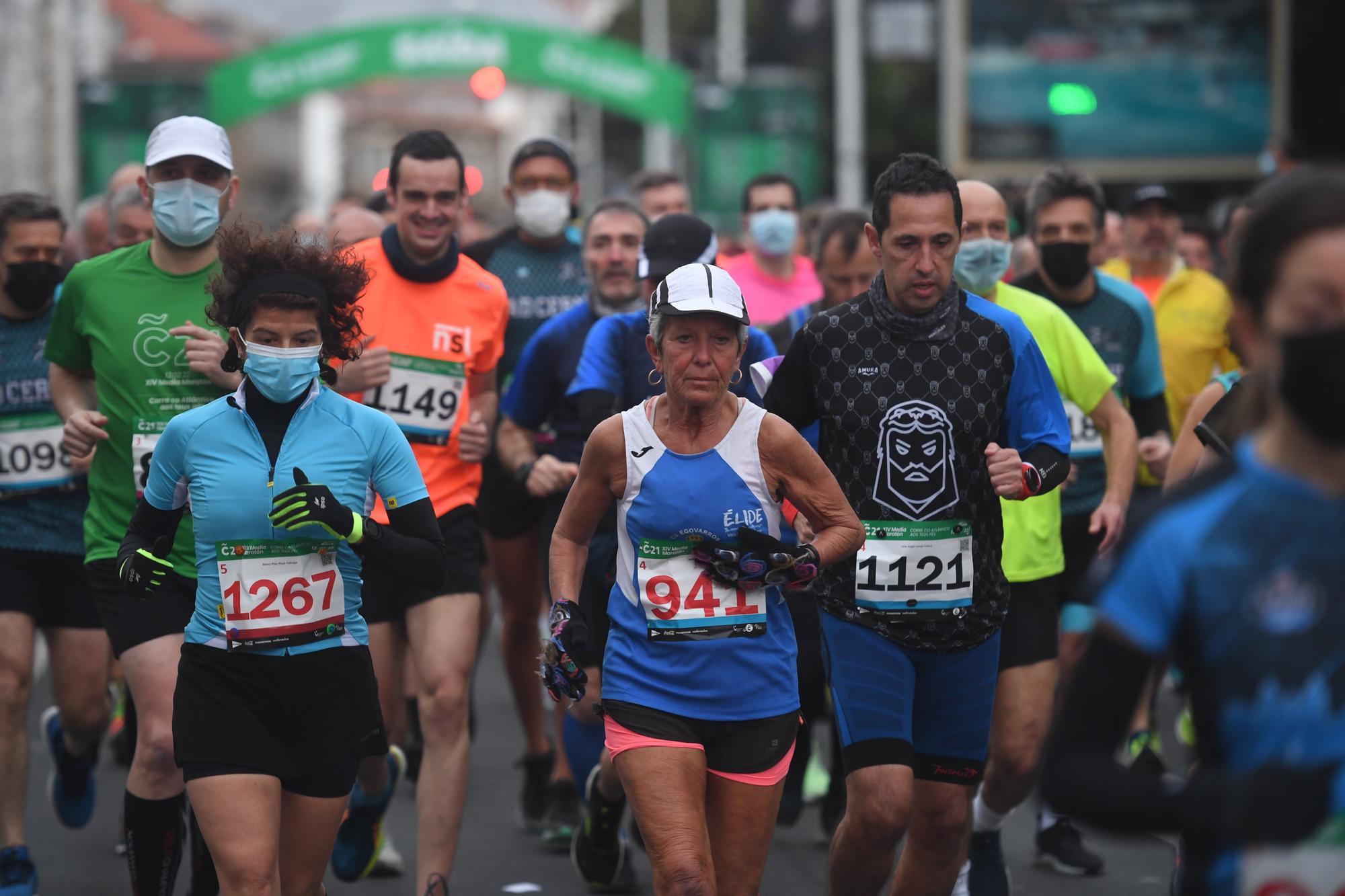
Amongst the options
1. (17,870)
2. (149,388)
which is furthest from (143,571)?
(17,870)

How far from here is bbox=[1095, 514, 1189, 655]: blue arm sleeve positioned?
9.57 ft

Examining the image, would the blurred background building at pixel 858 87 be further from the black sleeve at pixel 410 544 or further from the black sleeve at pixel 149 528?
the black sleeve at pixel 410 544

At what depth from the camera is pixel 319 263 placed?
5152mm

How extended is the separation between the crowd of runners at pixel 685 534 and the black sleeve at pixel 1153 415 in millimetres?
18

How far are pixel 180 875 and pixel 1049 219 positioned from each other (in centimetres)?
417

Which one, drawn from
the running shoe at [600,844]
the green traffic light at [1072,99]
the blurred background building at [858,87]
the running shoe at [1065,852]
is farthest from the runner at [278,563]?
the green traffic light at [1072,99]

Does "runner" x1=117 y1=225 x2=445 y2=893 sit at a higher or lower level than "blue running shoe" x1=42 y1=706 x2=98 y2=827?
higher

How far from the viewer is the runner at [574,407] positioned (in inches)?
271

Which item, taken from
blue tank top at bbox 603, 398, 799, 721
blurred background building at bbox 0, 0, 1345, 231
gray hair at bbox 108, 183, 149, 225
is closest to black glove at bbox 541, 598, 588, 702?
blue tank top at bbox 603, 398, 799, 721

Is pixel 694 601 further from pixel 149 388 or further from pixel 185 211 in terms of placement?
pixel 185 211

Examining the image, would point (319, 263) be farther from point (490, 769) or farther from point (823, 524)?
point (490, 769)

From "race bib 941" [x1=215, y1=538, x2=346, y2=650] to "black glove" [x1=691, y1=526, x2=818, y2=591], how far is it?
945 mm

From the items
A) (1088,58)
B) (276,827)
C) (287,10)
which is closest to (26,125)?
(1088,58)

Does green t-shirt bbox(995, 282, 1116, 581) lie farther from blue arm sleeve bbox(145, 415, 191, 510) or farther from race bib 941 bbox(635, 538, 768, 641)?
blue arm sleeve bbox(145, 415, 191, 510)
